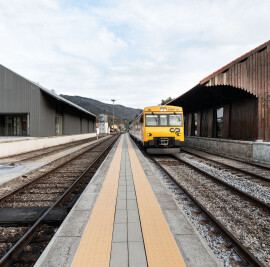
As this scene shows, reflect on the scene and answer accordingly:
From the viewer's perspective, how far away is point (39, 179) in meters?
6.38

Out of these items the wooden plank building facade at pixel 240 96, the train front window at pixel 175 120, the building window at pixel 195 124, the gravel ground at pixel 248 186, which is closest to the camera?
the gravel ground at pixel 248 186

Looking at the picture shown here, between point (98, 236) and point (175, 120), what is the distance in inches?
366

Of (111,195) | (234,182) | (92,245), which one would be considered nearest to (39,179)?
(111,195)

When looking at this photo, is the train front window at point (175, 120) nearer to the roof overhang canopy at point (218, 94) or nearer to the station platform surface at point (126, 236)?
the roof overhang canopy at point (218, 94)

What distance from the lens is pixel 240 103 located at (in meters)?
12.9

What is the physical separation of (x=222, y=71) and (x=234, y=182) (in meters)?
6.86

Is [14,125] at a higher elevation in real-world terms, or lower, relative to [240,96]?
lower

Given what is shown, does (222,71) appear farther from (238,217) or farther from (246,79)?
(238,217)

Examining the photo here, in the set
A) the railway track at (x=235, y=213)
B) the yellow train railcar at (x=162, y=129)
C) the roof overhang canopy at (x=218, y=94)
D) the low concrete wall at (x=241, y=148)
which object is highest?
the roof overhang canopy at (x=218, y=94)

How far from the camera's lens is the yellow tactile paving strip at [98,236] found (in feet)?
7.43

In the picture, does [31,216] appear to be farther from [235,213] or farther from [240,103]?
[240,103]

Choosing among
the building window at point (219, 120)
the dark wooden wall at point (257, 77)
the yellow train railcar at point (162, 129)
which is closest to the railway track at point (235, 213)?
the yellow train railcar at point (162, 129)

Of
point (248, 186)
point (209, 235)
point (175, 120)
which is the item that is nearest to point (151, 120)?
point (175, 120)

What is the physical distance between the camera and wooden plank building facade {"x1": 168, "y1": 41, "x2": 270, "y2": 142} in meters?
9.80
